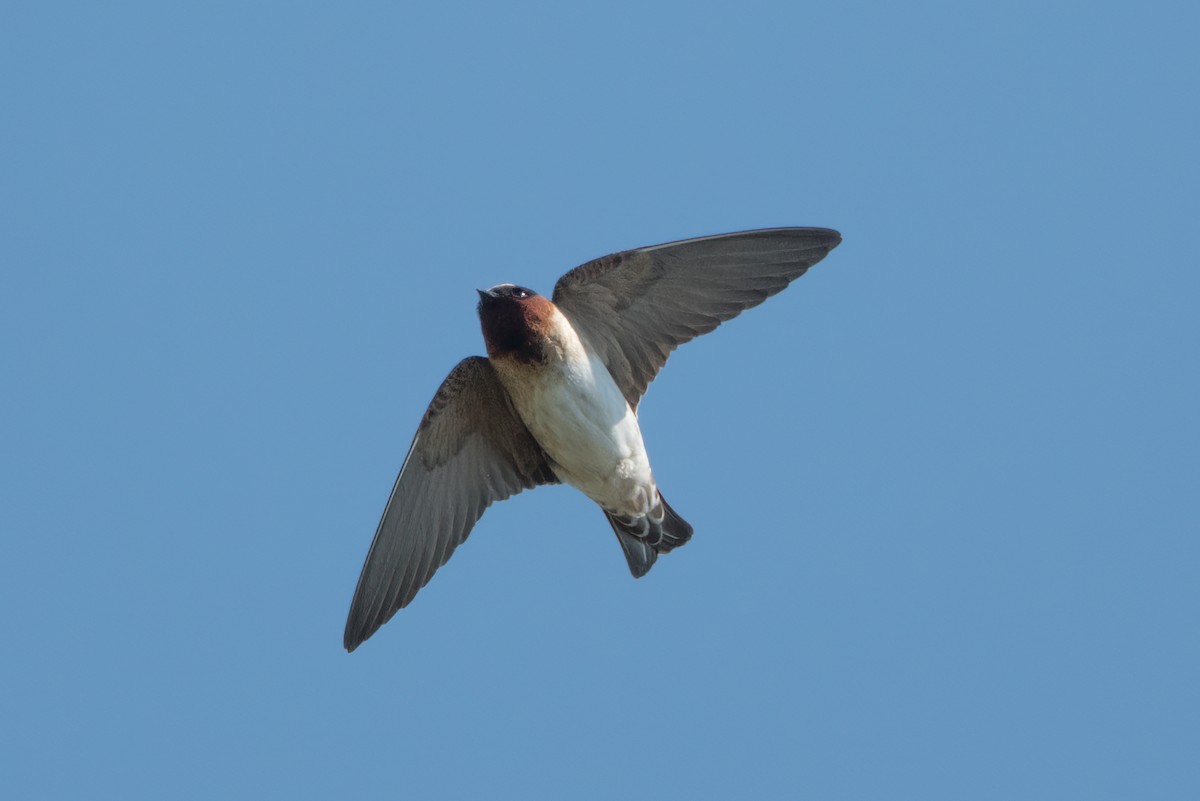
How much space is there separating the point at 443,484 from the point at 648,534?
1.23 meters

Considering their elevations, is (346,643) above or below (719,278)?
below

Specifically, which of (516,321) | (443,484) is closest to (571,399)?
(516,321)

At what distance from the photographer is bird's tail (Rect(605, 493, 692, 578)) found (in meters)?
10.5

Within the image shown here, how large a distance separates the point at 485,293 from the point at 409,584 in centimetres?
178

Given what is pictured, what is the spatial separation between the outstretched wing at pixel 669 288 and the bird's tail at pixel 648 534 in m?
0.69

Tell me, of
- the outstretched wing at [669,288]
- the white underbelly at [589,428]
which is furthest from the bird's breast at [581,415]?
the outstretched wing at [669,288]

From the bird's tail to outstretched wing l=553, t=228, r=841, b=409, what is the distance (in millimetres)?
689

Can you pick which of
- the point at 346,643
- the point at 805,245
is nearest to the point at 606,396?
the point at 805,245

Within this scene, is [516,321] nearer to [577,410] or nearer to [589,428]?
[577,410]

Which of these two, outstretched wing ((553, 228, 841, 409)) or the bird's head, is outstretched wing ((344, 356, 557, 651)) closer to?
the bird's head

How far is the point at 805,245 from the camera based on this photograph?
10.1 meters

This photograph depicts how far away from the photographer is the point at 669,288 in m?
10.2

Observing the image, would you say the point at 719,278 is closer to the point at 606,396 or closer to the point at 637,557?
the point at 606,396

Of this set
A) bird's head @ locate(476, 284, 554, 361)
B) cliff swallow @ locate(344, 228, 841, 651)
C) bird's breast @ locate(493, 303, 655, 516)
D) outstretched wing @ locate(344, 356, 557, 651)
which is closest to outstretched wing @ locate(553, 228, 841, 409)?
cliff swallow @ locate(344, 228, 841, 651)
